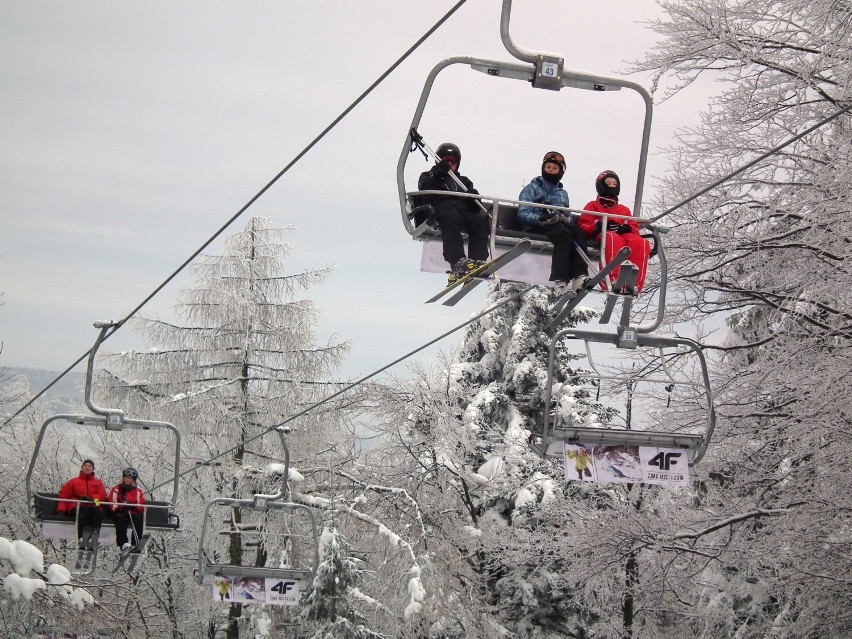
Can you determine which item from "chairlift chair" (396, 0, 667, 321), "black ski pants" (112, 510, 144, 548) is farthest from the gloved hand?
"black ski pants" (112, 510, 144, 548)

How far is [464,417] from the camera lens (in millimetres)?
27172

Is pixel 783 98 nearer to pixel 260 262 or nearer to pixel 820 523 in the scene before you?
pixel 820 523

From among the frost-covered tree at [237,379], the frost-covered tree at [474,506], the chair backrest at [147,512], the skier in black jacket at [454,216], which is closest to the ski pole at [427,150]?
the skier in black jacket at [454,216]

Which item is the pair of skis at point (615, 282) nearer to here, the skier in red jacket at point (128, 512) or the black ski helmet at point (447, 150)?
the black ski helmet at point (447, 150)

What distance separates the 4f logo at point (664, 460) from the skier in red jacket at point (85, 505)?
5697 millimetres

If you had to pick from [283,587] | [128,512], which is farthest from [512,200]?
[283,587]

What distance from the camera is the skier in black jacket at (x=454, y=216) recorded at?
785 cm

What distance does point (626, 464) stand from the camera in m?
8.75

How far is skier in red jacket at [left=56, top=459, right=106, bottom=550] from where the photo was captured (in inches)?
454

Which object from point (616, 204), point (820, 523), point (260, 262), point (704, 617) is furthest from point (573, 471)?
point (260, 262)

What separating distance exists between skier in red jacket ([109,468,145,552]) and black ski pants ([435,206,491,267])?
5396 mm

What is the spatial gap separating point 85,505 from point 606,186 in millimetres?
6547

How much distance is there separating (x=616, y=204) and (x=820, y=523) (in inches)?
263

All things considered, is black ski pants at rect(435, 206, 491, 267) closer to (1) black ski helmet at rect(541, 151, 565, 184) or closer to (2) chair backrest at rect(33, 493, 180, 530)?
(1) black ski helmet at rect(541, 151, 565, 184)
